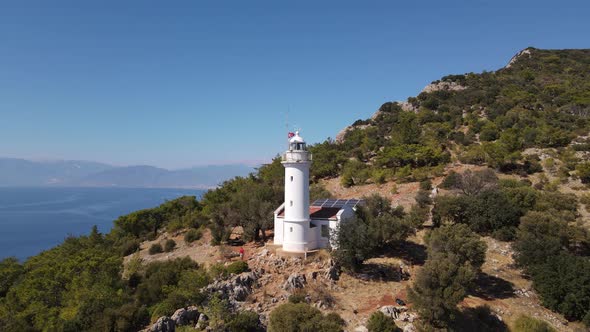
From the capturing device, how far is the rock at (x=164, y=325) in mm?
18239

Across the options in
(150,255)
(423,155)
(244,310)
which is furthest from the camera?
(423,155)

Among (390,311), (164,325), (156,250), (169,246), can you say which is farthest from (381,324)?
(156,250)

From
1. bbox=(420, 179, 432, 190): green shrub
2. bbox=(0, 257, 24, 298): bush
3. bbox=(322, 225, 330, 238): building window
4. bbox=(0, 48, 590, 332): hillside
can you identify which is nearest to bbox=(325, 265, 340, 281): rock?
bbox=(0, 48, 590, 332): hillside

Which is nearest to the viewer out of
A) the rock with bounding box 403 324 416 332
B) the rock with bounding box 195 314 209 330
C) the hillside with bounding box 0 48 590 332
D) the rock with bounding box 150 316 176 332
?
the rock with bounding box 403 324 416 332

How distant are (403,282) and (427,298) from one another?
4693mm

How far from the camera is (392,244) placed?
28453 mm

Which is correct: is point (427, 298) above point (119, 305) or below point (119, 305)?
above

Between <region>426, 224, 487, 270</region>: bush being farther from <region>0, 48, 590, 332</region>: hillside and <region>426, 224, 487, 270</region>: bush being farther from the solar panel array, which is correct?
the solar panel array

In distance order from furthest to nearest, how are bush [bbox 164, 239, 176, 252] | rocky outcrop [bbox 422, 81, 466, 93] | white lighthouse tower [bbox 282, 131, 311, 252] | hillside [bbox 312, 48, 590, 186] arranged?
1. rocky outcrop [bbox 422, 81, 466, 93]
2. hillside [bbox 312, 48, 590, 186]
3. bush [bbox 164, 239, 176, 252]
4. white lighthouse tower [bbox 282, 131, 311, 252]

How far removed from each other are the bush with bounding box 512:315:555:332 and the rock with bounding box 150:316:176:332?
58.7 feet

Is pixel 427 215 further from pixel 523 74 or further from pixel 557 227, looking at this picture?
pixel 523 74

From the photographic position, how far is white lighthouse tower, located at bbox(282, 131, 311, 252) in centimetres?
2544

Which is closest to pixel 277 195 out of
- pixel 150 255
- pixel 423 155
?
pixel 150 255

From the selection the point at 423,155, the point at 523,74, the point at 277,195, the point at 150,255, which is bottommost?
the point at 150,255
